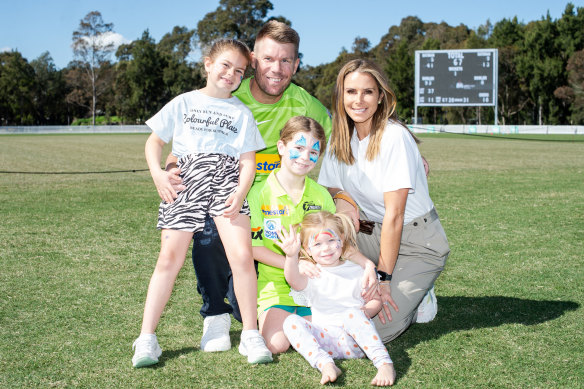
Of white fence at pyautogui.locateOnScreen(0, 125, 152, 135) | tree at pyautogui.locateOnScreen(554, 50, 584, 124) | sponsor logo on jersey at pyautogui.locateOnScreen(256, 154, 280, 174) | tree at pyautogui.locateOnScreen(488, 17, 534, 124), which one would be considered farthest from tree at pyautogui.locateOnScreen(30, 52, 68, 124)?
sponsor logo on jersey at pyautogui.locateOnScreen(256, 154, 280, 174)

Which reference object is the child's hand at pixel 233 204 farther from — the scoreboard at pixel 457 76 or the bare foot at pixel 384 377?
the scoreboard at pixel 457 76

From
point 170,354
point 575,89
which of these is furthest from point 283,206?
point 575,89

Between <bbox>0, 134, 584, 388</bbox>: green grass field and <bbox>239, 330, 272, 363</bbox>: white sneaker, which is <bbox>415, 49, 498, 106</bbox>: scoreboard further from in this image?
<bbox>239, 330, 272, 363</bbox>: white sneaker

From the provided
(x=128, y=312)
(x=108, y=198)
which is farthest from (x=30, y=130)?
(x=128, y=312)

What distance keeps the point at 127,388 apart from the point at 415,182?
2.18 meters

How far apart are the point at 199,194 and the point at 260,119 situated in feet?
3.51

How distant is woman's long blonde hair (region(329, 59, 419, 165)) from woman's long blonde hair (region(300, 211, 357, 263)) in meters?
0.60

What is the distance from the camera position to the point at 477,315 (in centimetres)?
425

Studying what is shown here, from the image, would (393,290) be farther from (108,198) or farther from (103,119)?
(103,119)

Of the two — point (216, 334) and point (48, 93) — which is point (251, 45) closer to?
point (48, 93)

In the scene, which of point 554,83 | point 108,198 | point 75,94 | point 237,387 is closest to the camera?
point 237,387

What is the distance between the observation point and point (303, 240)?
357cm

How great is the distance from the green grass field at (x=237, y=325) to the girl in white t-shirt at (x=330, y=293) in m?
0.14

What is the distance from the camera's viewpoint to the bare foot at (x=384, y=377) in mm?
3035
